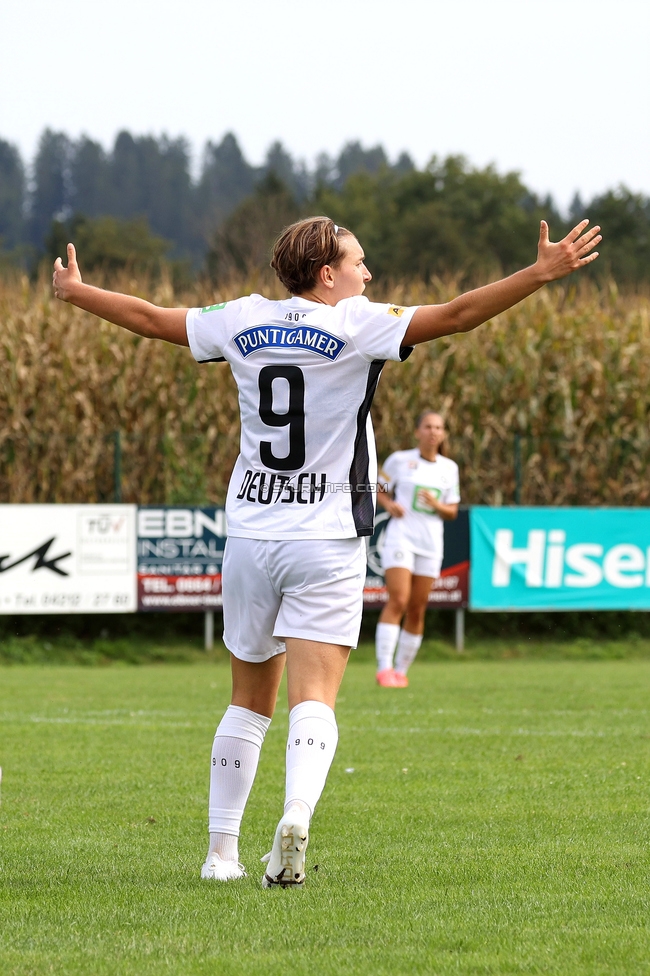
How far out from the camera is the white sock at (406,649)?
42.6 ft

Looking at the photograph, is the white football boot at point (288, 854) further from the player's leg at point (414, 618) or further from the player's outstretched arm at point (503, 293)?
the player's leg at point (414, 618)

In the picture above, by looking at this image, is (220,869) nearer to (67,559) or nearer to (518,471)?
(67,559)

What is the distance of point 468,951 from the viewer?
356 centimetres

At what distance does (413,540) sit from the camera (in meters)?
12.8

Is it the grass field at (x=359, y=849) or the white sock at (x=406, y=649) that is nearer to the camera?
the grass field at (x=359, y=849)

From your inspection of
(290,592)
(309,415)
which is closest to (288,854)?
(290,592)

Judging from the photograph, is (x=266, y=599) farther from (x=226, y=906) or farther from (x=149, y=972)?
(x=149, y=972)

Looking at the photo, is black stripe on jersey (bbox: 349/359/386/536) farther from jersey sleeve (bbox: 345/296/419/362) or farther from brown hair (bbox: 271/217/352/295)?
brown hair (bbox: 271/217/352/295)

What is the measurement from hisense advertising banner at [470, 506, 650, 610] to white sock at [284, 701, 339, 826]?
41.0 feet

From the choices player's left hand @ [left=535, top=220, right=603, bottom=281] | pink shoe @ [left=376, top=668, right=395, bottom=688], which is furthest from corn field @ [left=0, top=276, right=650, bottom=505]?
player's left hand @ [left=535, top=220, right=603, bottom=281]

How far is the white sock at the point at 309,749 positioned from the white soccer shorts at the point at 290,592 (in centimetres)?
24

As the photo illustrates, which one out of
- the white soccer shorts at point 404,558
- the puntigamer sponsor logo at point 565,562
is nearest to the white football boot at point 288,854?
the white soccer shorts at point 404,558

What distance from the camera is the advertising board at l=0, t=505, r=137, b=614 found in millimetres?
15477

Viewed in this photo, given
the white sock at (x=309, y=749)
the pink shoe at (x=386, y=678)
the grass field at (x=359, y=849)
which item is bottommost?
the pink shoe at (x=386, y=678)
